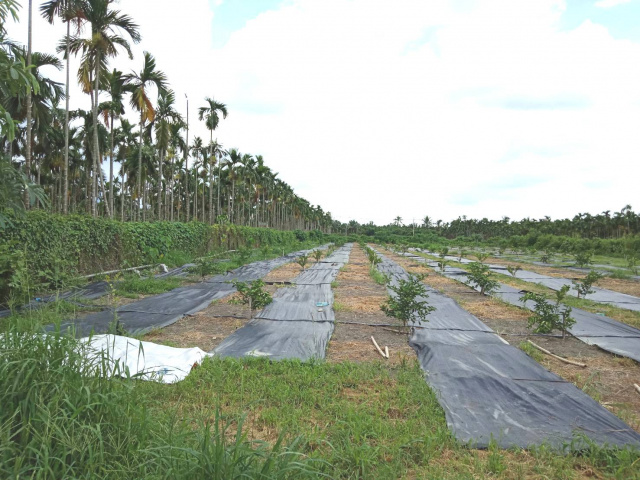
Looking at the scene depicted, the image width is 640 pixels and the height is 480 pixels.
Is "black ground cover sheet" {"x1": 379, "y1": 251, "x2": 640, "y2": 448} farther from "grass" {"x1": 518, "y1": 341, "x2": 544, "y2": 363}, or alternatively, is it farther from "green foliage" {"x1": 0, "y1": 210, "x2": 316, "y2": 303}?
"green foliage" {"x1": 0, "y1": 210, "x2": 316, "y2": 303}

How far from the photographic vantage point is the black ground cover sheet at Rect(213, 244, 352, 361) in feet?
16.6

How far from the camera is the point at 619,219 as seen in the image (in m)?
62.7

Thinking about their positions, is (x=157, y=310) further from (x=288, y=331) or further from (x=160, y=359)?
(x=160, y=359)

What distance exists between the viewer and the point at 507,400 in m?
3.61

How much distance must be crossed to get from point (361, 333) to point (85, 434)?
4854mm

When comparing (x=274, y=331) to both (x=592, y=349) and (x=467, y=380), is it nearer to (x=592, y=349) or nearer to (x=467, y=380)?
(x=467, y=380)

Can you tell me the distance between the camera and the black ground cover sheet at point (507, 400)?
3.00 meters

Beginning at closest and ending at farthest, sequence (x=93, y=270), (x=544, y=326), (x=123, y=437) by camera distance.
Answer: (x=123, y=437) < (x=544, y=326) < (x=93, y=270)

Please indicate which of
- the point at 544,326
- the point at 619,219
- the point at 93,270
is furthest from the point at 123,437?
the point at 619,219

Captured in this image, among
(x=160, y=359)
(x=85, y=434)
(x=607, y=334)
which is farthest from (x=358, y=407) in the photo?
(x=607, y=334)

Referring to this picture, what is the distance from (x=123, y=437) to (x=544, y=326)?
6.40m

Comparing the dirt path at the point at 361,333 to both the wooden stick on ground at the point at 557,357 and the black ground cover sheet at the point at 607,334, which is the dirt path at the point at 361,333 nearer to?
the wooden stick on ground at the point at 557,357

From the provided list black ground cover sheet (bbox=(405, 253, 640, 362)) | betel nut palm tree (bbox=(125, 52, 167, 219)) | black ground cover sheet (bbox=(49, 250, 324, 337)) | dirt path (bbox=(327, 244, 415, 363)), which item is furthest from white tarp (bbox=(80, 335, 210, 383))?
betel nut palm tree (bbox=(125, 52, 167, 219))

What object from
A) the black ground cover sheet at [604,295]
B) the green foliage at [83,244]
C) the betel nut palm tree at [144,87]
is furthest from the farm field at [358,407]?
the betel nut palm tree at [144,87]
